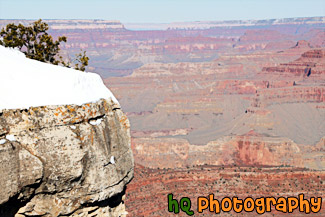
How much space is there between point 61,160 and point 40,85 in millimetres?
1717

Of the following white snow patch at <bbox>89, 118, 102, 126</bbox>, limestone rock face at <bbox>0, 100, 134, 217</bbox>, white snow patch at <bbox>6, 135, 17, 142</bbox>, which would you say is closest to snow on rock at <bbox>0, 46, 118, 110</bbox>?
limestone rock face at <bbox>0, 100, 134, 217</bbox>

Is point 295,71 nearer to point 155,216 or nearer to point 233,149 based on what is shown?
point 233,149

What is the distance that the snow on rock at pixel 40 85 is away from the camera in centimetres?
926

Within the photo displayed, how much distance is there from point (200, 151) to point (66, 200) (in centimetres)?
6394

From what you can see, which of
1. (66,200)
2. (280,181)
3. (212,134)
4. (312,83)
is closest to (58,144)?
(66,200)

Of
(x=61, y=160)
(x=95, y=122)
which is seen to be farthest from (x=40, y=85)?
(x=61, y=160)

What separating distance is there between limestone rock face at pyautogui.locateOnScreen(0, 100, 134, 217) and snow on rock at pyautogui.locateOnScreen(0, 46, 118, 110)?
8.0 inches

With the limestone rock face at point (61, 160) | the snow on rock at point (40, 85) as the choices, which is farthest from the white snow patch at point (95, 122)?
the snow on rock at point (40, 85)

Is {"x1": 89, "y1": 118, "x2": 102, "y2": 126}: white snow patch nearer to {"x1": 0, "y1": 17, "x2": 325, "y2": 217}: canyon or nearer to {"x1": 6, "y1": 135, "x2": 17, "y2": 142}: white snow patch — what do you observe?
{"x1": 6, "y1": 135, "x2": 17, "y2": 142}: white snow patch

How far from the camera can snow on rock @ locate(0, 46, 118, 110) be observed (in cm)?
926

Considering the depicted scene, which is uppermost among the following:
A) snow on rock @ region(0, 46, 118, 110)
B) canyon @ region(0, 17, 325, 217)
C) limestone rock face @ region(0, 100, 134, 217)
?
snow on rock @ region(0, 46, 118, 110)

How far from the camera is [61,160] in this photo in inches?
372

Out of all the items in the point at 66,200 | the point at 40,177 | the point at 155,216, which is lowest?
the point at 155,216

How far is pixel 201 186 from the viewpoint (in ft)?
119
